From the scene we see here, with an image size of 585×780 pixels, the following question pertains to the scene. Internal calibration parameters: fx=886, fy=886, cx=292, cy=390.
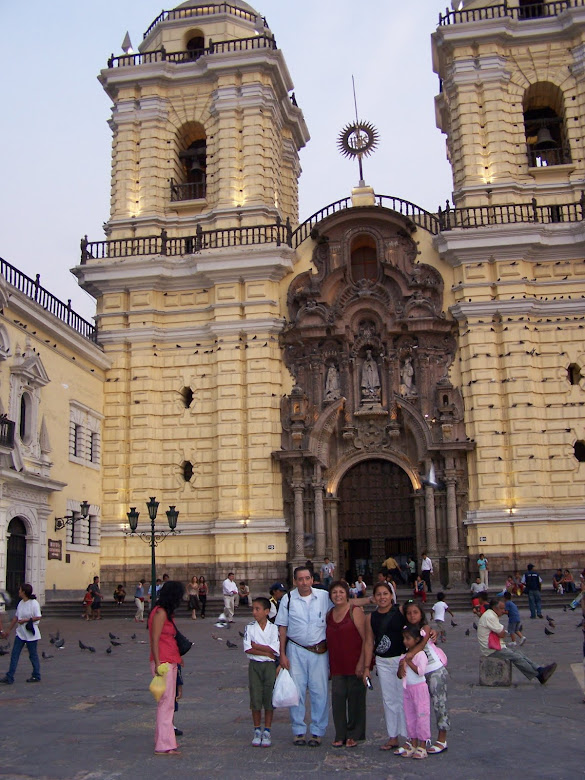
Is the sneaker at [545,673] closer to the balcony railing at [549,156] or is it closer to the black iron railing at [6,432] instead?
the black iron railing at [6,432]

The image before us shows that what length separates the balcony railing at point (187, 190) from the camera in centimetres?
3322

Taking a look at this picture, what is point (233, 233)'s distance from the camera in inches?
1228

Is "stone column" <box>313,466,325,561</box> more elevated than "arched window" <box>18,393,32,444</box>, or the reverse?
"arched window" <box>18,393,32,444</box>

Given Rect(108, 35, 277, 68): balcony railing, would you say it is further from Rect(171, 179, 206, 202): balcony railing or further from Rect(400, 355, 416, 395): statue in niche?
Rect(400, 355, 416, 395): statue in niche

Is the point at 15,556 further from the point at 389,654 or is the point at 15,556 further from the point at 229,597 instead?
the point at 389,654

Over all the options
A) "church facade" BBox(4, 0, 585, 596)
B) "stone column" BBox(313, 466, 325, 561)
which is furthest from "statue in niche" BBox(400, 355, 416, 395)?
"stone column" BBox(313, 466, 325, 561)

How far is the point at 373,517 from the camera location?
29719 mm

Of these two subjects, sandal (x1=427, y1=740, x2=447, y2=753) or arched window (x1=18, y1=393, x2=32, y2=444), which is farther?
arched window (x1=18, y1=393, x2=32, y2=444)

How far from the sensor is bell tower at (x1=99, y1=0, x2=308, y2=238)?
31.9 meters

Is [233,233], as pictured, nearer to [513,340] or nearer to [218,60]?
[218,60]

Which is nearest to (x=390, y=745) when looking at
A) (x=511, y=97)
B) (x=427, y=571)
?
(x=427, y=571)

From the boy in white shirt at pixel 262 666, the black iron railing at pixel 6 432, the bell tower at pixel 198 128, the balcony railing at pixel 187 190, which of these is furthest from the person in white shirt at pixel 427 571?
the boy in white shirt at pixel 262 666

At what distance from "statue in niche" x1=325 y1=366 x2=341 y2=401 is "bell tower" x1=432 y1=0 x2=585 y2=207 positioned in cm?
726

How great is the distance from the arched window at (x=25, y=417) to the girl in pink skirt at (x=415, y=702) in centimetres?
1891
